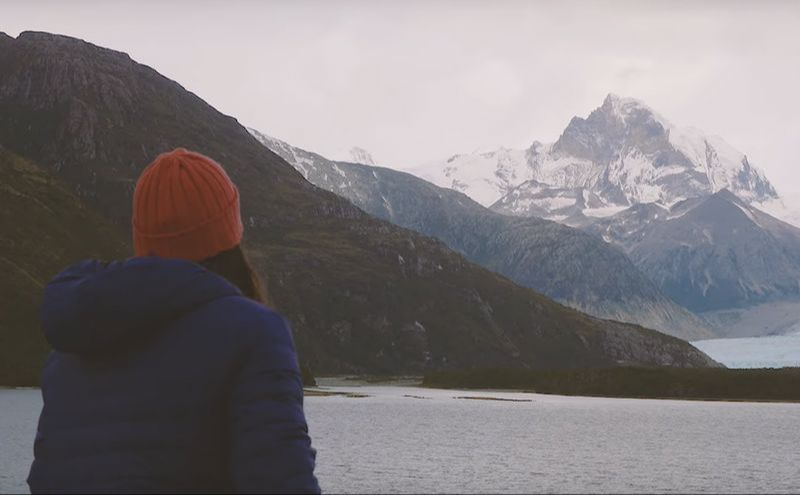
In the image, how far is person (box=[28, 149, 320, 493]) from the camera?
5.99 meters

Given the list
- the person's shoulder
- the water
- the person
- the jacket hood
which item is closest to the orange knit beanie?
the person

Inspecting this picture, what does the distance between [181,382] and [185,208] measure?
105 cm

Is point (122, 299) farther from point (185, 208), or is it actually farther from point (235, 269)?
point (235, 269)

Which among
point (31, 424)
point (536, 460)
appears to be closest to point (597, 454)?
point (536, 460)

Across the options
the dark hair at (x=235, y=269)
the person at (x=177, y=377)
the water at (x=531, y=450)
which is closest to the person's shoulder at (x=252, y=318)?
the person at (x=177, y=377)

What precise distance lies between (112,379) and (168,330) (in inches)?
17.6

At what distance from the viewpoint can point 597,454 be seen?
106062 millimetres

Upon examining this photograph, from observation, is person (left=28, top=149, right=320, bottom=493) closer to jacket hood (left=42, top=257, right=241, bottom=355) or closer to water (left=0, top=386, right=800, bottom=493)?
jacket hood (left=42, top=257, right=241, bottom=355)

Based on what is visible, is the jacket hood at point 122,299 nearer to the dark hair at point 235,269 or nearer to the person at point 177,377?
the person at point 177,377

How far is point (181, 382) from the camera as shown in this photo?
6168 millimetres

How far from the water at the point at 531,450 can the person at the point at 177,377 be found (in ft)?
199

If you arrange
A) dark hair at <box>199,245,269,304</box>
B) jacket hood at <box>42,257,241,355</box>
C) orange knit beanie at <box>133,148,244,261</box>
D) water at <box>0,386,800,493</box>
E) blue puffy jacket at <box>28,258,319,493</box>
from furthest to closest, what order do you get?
1. water at <box>0,386,800,493</box>
2. dark hair at <box>199,245,269,304</box>
3. orange knit beanie at <box>133,148,244,261</box>
4. jacket hood at <box>42,257,241,355</box>
5. blue puffy jacket at <box>28,258,319,493</box>

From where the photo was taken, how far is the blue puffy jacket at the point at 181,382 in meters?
5.98

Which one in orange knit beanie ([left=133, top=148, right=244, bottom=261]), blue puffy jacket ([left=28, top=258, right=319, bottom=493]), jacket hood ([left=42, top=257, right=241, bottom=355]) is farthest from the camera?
orange knit beanie ([left=133, top=148, right=244, bottom=261])
